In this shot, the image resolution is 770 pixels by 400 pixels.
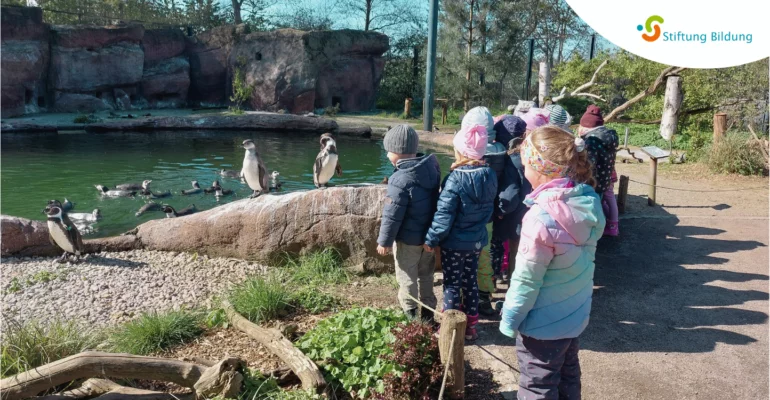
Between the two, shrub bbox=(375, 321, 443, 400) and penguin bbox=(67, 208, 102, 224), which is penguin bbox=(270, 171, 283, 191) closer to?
penguin bbox=(67, 208, 102, 224)


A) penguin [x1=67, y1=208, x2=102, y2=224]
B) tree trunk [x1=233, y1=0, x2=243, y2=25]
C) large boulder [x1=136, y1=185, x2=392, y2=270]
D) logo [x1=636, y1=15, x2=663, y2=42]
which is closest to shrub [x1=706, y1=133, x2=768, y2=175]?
logo [x1=636, y1=15, x2=663, y2=42]

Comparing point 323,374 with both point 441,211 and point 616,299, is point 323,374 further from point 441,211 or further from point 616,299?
point 616,299

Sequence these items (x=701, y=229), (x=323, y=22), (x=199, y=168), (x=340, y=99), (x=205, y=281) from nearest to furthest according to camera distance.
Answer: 1. (x=205, y=281)
2. (x=701, y=229)
3. (x=199, y=168)
4. (x=340, y=99)
5. (x=323, y=22)

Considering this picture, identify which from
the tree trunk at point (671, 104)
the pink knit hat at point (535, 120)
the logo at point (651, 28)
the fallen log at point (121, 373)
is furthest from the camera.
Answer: the tree trunk at point (671, 104)

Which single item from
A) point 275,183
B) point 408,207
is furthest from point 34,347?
point 275,183

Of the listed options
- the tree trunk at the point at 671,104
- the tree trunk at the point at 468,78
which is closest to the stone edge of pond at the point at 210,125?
the tree trunk at the point at 468,78

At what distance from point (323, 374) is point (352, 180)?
736 cm

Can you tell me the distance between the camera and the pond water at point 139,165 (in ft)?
30.9

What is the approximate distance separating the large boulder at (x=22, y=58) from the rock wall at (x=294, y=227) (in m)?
16.8

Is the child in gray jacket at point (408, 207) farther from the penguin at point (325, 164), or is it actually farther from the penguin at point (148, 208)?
the penguin at point (148, 208)

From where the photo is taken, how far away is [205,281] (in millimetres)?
5586

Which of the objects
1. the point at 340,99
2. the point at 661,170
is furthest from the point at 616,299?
the point at 340,99

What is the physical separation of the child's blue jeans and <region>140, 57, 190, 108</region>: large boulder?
74.1 feet

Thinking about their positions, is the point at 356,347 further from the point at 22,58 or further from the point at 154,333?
the point at 22,58
